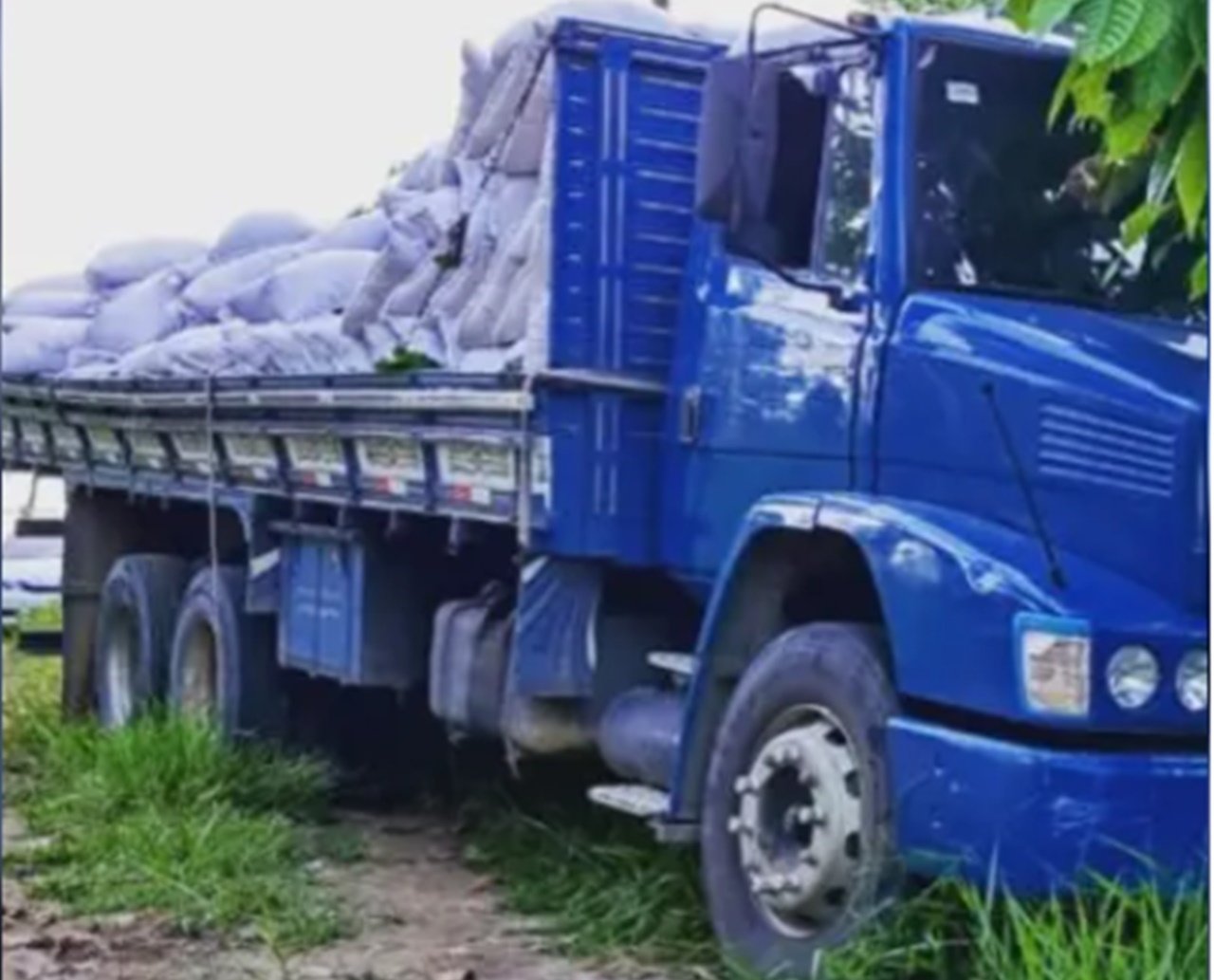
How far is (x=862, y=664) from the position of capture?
15.3ft

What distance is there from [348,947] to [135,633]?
349 centimetres

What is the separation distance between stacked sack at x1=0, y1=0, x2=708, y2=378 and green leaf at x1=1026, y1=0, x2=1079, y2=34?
8.89 feet

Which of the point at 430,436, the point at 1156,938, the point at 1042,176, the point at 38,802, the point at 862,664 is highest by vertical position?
the point at 1042,176

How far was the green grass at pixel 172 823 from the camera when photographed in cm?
602

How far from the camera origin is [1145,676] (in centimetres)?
429

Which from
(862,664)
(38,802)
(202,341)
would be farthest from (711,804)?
(202,341)

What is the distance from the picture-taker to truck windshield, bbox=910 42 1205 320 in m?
5.02

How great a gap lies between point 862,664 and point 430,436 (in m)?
2.00

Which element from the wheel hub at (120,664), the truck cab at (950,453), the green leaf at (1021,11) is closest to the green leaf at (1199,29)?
the green leaf at (1021,11)

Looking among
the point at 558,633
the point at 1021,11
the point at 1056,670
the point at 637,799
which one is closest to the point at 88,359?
the point at 558,633

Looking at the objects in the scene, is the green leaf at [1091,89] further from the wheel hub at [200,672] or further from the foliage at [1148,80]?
the wheel hub at [200,672]

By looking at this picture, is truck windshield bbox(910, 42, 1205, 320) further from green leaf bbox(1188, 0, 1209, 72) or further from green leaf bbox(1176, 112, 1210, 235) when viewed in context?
green leaf bbox(1188, 0, 1209, 72)

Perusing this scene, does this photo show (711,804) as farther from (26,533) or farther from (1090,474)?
(26,533)

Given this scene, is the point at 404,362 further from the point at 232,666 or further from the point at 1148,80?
the point at 1148,80
